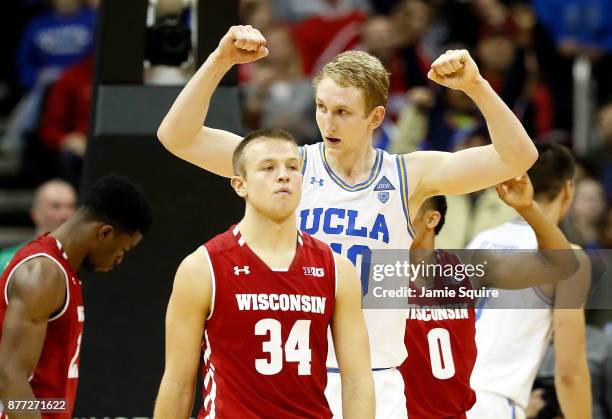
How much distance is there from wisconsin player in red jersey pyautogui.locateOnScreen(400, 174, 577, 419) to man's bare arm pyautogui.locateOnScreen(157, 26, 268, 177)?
1.18 metres

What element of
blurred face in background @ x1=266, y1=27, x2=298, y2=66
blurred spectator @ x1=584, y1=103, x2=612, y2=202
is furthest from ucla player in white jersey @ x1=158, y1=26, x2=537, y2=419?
blurred face in background @ x1=266, y1=27, x2=298, y2=66

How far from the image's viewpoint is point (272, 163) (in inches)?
199

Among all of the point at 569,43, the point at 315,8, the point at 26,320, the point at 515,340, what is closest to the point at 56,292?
the point at 26,320

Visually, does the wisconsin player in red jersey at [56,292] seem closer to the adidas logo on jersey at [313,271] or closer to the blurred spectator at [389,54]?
the adidas logo on jersey at [313,271]

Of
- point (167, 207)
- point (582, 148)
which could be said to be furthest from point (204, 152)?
point (582, 148)

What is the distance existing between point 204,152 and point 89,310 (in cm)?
198

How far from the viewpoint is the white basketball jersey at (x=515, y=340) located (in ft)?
22.2

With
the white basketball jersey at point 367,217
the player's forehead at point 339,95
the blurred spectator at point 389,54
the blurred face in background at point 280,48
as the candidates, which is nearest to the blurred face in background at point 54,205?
the blurred face in background at point 280,48

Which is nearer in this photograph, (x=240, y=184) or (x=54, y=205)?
(x=240, y=184)

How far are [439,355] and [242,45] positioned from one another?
1.99 meters

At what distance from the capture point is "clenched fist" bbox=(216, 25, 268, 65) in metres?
5.46

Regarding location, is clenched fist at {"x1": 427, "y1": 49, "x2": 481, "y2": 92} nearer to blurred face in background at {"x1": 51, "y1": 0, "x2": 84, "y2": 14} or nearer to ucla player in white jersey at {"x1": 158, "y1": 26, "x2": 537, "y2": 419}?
ucla player in white jersey at {"x1": 158, "y1": 26, "x2": 537, "y2": 419}

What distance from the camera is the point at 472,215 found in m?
9.82

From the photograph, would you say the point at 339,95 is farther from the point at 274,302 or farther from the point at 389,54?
the point at 389,54
